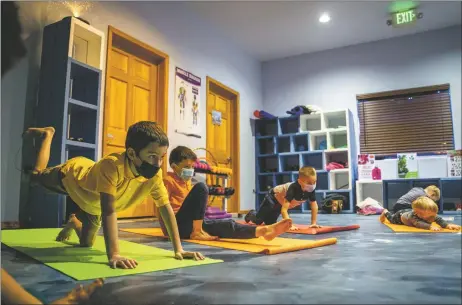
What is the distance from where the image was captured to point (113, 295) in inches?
12.7

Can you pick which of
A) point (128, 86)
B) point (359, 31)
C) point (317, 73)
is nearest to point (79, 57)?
point (128, 86)

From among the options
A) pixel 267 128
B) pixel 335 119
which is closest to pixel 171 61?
pixel 267 128

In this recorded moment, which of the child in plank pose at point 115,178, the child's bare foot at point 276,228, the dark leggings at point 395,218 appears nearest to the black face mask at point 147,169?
the child in plank pose at point 115,178

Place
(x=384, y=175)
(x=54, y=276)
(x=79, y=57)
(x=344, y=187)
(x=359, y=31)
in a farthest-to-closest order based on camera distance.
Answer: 1. (x=359, y=31)
2. (x=79, y=57)
3. (x=384, y=175)
4. (x=344, y=187)
5. (x=54, y=276)

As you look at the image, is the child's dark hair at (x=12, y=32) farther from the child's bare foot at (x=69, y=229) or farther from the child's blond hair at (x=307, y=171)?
the child's blond hair at (x=307, y=171)

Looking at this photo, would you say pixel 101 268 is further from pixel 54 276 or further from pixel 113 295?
pixel 113 295

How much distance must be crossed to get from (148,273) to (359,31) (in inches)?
46.5

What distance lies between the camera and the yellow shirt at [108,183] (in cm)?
47

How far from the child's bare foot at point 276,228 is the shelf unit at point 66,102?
363mm

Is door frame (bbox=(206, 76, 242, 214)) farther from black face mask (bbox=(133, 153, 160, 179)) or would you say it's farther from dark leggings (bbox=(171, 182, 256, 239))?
black face mask (bbox=(133, 153, 160, 179))

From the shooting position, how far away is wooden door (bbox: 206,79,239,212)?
820 mm

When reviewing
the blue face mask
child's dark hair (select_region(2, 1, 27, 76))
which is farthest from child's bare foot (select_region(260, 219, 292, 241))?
child's dark hair (select_region(2, 1, 27, 76))

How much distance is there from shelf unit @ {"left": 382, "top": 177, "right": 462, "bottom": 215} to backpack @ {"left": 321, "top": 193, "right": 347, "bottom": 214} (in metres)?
0.10

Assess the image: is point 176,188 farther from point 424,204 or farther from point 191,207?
point 424,204
